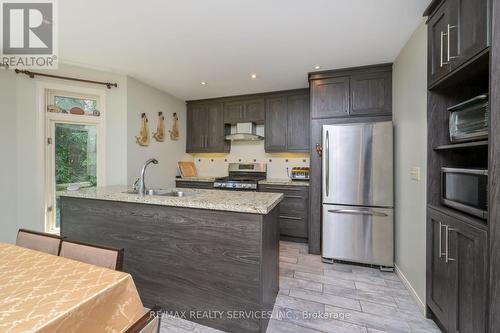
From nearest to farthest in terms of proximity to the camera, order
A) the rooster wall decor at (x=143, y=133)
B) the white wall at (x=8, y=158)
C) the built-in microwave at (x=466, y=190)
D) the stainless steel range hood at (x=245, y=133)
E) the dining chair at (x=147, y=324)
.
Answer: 1. the dining chair at (x=147, y=324)
2. the built-in microwave at (x=466, y=190)
3. the white wall at (x=8, y=158)
4. the rooster wall decor at (x=143, y=133)
5. the stainless steel range hood at (x=245, y=133)

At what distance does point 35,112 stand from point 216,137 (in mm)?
2592

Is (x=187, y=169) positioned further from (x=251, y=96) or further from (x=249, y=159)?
Answer: (x=251, y=96)

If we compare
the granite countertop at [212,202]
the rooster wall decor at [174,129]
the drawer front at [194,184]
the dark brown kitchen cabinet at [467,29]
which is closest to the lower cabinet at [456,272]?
the dark brown kitchen cabinet at [467,29]

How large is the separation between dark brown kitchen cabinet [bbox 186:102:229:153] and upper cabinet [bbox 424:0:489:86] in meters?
3.25

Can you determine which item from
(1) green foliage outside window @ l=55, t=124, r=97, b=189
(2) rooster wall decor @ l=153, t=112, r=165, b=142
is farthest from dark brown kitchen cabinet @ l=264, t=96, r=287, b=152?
(1) green foliage outside window @ l=55, t=124, r=97, b=189

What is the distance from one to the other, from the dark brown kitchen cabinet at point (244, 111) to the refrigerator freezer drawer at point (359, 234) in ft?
6.81

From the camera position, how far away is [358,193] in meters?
2.68

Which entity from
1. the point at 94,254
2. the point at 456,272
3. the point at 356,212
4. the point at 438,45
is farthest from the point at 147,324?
the point at 356,212

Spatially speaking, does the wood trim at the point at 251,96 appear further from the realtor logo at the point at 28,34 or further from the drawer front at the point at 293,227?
the realtor logo at the point at 28,34

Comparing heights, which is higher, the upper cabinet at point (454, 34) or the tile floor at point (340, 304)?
the upper cabinet at point (454, 34)

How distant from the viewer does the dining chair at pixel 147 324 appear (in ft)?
2.18

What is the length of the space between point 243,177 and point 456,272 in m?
3.18

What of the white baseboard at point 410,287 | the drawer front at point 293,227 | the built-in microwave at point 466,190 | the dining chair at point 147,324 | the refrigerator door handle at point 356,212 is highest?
the built-in microwave at point 466,190

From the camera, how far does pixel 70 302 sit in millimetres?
750
